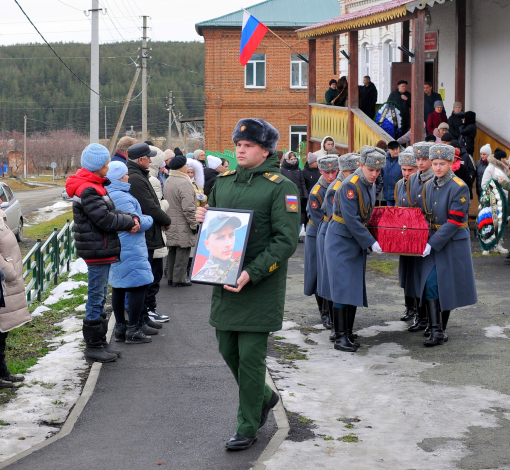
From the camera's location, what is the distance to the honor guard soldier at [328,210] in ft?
25.9

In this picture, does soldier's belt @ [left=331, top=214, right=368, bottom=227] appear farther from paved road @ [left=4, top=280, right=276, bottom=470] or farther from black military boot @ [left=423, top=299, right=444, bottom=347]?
paved road @ [left=4, top=280, right=276, bottom=470]

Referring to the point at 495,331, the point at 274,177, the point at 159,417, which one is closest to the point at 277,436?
the point at 159,417

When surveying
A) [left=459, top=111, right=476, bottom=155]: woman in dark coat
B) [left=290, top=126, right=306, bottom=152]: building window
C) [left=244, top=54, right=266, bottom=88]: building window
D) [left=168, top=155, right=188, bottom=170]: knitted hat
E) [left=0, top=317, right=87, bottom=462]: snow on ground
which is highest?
[left=244, top=54, right=266, bottom=88]: building window

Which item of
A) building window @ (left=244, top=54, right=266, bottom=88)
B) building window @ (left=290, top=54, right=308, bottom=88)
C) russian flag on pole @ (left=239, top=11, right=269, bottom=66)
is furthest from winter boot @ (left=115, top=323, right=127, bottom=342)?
building window @ (left=290, top=54, right=308, bottom=88)

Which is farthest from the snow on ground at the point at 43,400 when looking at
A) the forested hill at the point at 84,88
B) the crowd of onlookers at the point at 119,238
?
the forested hill at the point at 84,88

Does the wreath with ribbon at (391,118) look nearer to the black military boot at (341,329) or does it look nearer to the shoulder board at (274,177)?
the black military boot at (341,329)

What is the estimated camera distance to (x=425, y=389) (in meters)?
6.22

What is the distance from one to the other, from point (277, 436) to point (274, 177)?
164 cm

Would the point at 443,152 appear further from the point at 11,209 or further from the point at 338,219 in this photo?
the point at 11,209

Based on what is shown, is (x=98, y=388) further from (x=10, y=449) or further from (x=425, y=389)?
(x=425, y=389)

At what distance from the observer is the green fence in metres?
10.0

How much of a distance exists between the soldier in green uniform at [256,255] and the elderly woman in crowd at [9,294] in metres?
2.11

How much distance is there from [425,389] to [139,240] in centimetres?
303

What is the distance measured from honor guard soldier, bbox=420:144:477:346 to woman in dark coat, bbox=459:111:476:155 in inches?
359
